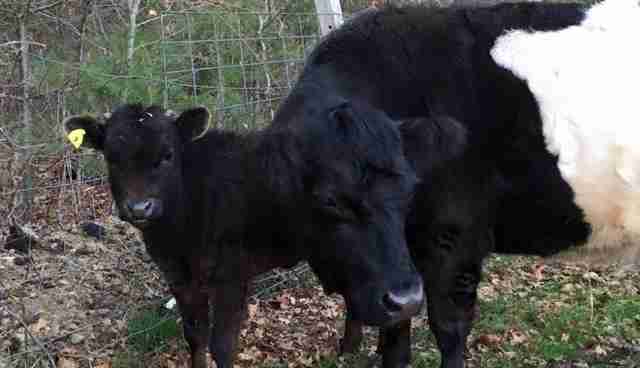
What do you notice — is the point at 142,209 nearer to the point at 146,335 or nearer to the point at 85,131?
the point at 85,131

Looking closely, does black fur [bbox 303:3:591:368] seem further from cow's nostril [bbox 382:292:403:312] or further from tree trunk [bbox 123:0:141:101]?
tree trunk [bbox 123:0:141:101]

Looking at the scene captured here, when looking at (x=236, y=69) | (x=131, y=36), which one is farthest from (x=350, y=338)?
(x=131, y=36)

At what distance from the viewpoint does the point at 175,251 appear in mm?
4961

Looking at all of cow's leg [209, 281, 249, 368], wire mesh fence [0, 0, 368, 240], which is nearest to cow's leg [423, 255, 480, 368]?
cow's leg [209, 281, 249, 368]

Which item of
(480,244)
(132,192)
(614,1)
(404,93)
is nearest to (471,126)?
(404,93)

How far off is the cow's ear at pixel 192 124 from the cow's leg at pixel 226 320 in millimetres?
1060

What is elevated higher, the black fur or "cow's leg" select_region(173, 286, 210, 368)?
the black fur

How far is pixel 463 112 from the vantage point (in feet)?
13.8

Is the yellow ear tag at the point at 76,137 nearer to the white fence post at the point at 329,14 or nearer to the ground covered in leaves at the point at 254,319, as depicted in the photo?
the ground covered in leaves at the point at 254,319

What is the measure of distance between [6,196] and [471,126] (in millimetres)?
3502

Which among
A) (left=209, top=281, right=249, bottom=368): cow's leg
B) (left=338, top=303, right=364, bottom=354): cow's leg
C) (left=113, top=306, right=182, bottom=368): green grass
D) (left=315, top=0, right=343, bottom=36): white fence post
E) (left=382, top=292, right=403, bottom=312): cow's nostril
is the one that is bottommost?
(left=338, top=303, right=364, bottom=354): cow's leg

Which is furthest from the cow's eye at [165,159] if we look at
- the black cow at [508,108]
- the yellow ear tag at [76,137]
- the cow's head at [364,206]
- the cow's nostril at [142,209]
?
the cow's head at [364,206]

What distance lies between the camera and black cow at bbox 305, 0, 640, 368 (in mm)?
4090

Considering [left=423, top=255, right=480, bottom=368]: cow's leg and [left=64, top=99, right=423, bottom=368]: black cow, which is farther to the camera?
[left=423, top=255, right=480, bottom=368]: cow's leg
